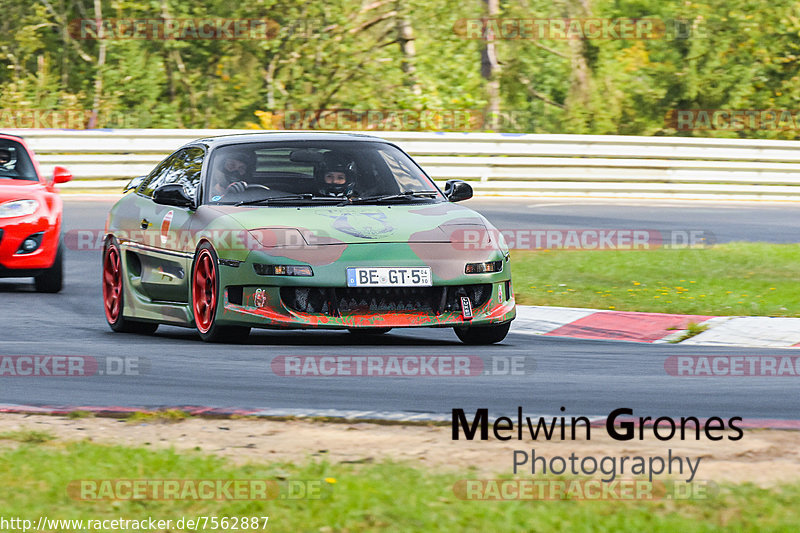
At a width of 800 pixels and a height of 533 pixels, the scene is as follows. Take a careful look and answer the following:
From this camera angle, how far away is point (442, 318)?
349 inches

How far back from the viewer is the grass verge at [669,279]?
1148 cm

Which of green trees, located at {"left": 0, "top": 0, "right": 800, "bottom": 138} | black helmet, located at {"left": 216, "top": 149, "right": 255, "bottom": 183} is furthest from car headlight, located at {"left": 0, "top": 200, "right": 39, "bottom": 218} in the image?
green trees, located at {"left": 0, "top": 0, "right": 800, "bottom": 138}

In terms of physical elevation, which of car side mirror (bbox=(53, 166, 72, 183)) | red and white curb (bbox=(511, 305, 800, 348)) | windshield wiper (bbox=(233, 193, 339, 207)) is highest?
windshield wiper (bbox=(233, 193, 339, 207))

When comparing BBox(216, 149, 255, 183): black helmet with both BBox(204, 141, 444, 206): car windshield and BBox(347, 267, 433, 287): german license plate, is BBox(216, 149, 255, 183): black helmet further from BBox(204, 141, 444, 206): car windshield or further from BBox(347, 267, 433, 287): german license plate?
BBox(347, 267, 433, 287): german license plate

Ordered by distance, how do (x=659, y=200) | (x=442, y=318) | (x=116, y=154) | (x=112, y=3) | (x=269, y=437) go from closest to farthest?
1. (x=269, y=437)
2. (x=442, y=318)
3. (x=116, y=154)
4. (x=659, y=200)
5. (x=112, y=3)

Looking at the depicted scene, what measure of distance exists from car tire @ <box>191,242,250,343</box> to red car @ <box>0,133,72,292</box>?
3408 millimetres

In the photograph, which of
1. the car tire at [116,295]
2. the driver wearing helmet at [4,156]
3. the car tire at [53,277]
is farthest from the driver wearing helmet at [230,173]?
the driver wearing helmet at [4,156]

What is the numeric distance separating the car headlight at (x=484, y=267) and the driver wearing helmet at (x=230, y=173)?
176 cm

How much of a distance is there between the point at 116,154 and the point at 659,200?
937 centimetres

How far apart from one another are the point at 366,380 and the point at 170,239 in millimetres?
2471

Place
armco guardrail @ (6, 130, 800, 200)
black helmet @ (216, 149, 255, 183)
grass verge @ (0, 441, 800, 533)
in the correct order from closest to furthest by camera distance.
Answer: grass verge @ (0, 441, 800, 533), black helmet @ (216, 149, 255, 183), armco guardrail @ (6, 130, 800, 200)

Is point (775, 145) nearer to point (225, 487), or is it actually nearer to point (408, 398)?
point (408, 398)

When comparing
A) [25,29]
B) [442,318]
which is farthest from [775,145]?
[442,318]

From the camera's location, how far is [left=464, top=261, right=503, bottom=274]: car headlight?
8.96 metres
